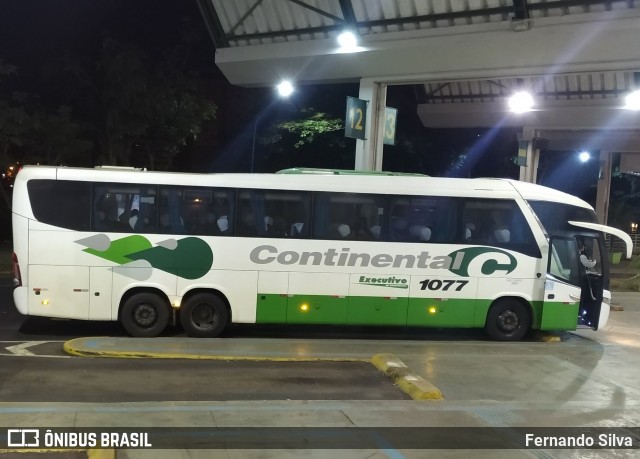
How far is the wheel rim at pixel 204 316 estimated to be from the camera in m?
10.2

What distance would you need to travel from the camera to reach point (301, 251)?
33.3 feet

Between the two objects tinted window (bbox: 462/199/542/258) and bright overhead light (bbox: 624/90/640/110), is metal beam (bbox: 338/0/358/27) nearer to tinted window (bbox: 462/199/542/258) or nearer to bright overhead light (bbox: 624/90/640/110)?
tinted window (bbox: 462/199/542/258)

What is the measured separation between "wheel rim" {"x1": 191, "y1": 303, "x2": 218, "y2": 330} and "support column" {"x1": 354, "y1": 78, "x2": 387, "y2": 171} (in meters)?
5.95

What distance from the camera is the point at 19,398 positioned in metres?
6.25

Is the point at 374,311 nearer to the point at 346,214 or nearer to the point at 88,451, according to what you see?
the point at 346,214

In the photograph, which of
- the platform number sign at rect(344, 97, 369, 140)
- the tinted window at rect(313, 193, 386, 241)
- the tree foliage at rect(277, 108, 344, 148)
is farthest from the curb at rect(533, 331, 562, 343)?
the tree foliage at rect(277, 108, 344, 148)

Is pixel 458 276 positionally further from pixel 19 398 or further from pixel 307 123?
pixel 307 123

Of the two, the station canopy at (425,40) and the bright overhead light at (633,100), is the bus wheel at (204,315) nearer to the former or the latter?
the station canopy at (425,40)

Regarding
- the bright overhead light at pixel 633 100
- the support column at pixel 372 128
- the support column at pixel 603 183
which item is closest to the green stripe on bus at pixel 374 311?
the support column at pixel 372 128

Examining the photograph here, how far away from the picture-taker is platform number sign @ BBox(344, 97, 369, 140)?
545 inches

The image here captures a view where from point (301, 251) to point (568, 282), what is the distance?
194 inches

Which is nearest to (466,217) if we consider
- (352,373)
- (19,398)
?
(352,373)

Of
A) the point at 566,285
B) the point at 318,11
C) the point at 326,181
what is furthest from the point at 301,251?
the point at 318,11

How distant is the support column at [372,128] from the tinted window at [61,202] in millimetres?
6932
